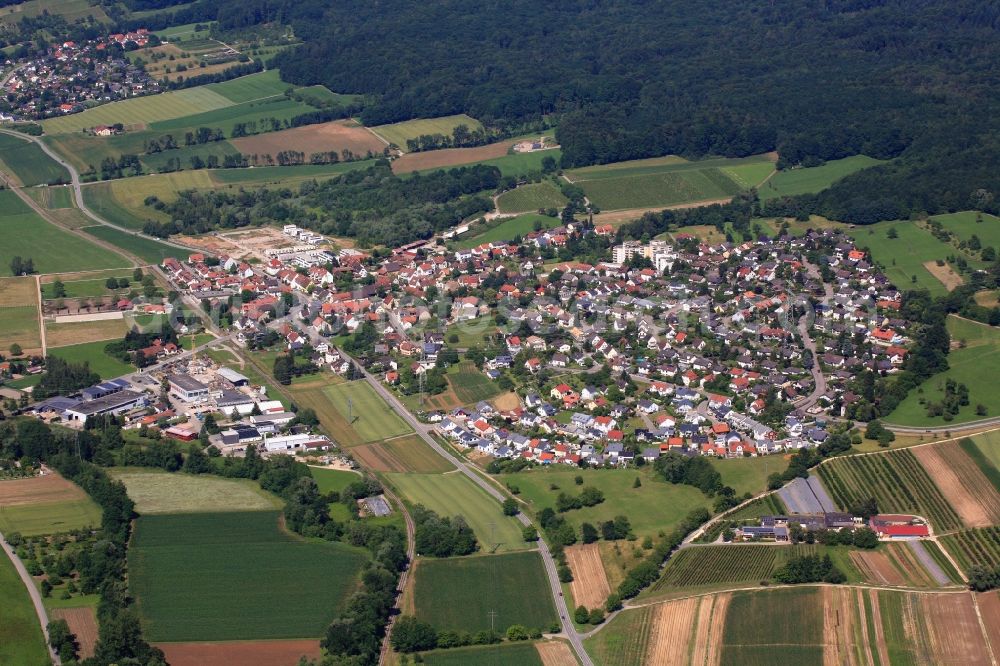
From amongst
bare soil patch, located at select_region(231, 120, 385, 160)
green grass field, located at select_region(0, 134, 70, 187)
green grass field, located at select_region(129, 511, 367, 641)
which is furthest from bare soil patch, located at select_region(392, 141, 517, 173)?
green grass field, located at select_region(129, 511, 367, 641)

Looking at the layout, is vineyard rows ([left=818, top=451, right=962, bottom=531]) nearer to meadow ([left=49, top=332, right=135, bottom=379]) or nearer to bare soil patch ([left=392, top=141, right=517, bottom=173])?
meadow ([left=49, top=332, right=135, bottom=379])

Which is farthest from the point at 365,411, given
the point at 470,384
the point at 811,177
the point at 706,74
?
the point at 706,74

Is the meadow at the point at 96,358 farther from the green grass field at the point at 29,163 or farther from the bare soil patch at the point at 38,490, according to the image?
the green grass field at the point at 29,163

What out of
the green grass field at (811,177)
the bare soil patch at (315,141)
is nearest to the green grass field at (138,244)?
the bare soil patch at (315,141)

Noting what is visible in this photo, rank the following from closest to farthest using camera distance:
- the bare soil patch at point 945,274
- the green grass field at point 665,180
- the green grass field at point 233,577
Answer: the green grass field at point 233,577
the bare soil patch at point 945,274
the green grass field at point 665,180

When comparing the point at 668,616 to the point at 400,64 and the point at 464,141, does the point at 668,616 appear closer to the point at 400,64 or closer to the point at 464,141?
the point at 464,141

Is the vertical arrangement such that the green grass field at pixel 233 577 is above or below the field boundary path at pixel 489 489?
above
